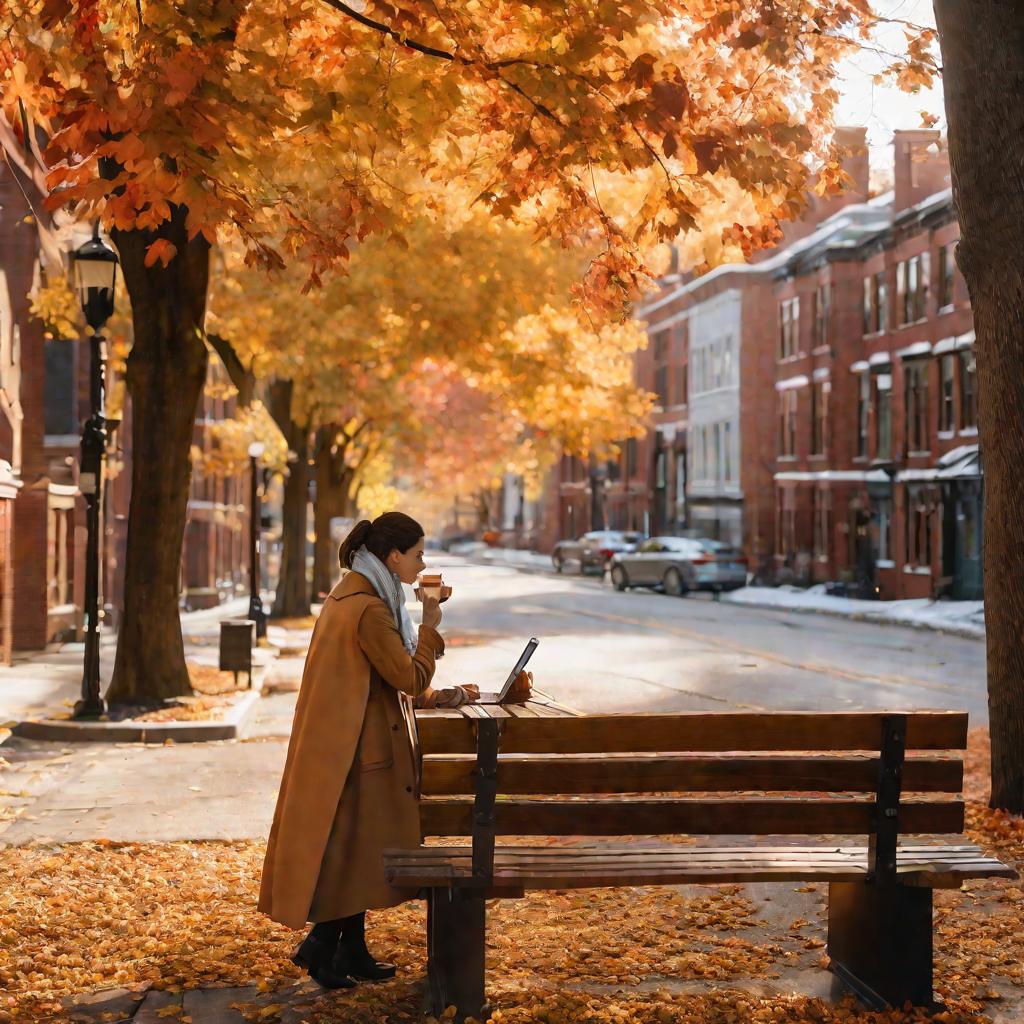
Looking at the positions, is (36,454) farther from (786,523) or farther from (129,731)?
(786,523)

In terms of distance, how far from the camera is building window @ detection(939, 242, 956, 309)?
4062cm

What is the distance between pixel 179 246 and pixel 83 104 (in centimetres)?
616

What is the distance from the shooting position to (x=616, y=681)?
18.6 metres

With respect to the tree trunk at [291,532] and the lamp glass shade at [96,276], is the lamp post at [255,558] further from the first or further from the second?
the lamp glass shade at [96,276]

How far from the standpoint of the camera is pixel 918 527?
41.7 metres

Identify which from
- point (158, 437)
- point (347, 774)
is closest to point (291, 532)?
point (158, 437)

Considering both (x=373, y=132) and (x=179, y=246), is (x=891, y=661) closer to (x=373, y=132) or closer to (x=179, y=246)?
(x=179, y=246)

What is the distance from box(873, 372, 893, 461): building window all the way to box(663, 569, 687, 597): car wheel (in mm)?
6750

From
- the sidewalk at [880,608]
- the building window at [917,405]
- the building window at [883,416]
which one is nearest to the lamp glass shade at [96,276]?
the sidewalk at [880,608]

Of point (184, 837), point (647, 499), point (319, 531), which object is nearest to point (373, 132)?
point (184, 837)

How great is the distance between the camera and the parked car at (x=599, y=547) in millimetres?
58438

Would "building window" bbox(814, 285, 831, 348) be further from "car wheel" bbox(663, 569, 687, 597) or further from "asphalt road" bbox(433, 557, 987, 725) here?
"asphalt road" bbox(433, 557, 987, 725)

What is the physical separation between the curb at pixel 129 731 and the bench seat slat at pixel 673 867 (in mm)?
8132

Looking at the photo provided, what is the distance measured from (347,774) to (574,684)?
12.8m
